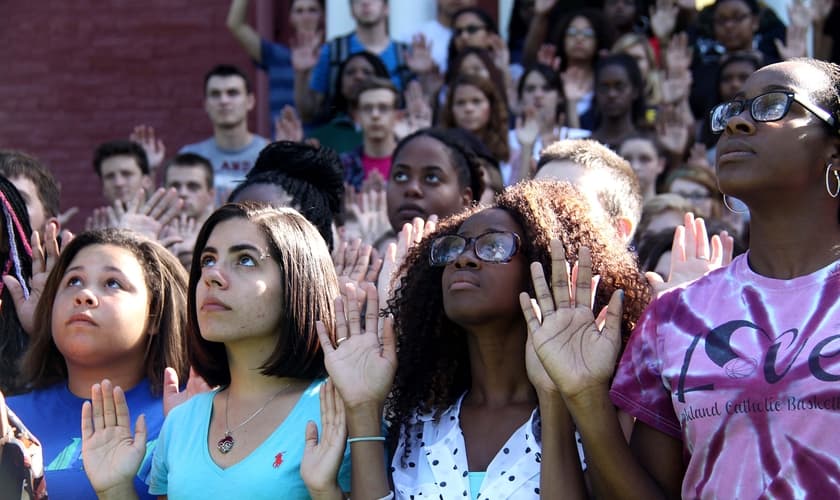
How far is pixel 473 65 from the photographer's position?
25.0ft

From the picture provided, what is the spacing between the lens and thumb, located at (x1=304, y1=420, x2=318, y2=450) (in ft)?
11.0

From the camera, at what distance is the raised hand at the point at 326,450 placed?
3.27m

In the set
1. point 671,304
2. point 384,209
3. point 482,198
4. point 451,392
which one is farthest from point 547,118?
point 671,304

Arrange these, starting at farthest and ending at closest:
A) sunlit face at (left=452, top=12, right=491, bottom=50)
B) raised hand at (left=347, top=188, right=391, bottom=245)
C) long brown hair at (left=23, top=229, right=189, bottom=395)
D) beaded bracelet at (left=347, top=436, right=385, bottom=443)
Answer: sunlit face at (left=452, top=12, right=491, bottom=50), raised hand at (left=347, top=188, right=391, bottom=245), long brown hair at (left=23, top=229, right=189, bottom=395), beaded bracelet at (left=347, top=436, right=385, bottom=443)

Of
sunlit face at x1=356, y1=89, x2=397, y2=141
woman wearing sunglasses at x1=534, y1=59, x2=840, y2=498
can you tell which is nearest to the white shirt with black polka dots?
woman wearing sunglasses at x1=534, y1=59, x2=840, y2=498

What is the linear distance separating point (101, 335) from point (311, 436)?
96 cm

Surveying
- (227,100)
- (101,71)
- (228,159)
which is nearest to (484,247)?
(228,159)

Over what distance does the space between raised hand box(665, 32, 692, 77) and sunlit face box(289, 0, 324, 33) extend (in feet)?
7.51

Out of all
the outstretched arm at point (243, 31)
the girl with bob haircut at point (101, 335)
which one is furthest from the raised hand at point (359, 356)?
the outstretched arm at point (243, 31)

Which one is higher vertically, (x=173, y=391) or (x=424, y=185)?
(x=424, y=185)

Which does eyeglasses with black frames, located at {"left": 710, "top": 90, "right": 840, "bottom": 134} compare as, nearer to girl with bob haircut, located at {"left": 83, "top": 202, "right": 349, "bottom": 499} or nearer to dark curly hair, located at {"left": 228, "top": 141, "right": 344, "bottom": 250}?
girl with bob haircut, located at {"left": 83, "top": 202, "right": 349, "bottom": 499}

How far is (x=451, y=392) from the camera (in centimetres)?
353

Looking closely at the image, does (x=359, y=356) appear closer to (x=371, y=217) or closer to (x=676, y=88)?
(x=371, y=217)

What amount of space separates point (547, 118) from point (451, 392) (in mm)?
4078
